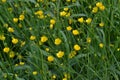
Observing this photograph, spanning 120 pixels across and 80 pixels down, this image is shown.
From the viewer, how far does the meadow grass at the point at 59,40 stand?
1.52 m

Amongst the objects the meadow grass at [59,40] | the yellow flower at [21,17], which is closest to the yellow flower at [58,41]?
the meadow grass at [59,40]

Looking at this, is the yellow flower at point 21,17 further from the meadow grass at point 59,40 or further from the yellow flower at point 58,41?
the yellow flower at point 58,41

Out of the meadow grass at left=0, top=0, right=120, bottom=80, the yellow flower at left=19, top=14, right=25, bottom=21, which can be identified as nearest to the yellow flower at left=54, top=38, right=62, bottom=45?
the meadow grass at left=0, top=0, right=120, bottom=80

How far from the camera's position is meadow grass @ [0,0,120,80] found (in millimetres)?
1522

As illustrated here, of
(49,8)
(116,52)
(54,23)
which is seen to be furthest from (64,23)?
(116,52)

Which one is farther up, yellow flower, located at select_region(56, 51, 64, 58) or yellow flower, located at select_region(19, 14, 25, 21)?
yellow flower, located at select_region(19, 14, 25, 21)

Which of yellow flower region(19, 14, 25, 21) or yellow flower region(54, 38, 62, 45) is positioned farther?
yellow flower region(19, 14, 25, 21)

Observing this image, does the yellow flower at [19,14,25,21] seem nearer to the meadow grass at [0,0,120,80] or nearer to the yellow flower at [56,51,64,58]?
the meadow grass at [0,0,120,80]

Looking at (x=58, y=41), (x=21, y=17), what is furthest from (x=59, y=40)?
(x=21, y=17)

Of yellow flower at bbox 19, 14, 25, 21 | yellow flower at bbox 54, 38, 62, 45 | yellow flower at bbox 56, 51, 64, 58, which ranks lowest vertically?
yellow flower at bbox 56, 51, 64, 58

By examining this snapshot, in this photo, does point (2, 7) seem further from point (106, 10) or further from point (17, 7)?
point (106, 10)

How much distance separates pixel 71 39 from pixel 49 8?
32cm

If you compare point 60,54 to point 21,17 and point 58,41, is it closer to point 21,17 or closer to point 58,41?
point 58,41

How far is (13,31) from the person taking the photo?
1734 millimetres
